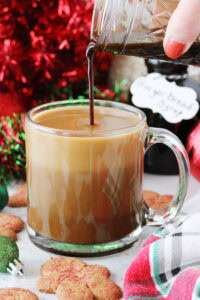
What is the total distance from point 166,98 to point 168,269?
0.54m

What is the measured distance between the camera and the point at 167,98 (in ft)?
3.89

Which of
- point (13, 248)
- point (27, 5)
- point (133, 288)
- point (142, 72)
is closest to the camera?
point (133, 288)

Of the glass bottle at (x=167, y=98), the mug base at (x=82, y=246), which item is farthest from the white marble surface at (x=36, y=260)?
the glass bottle at (x=167, y=98)

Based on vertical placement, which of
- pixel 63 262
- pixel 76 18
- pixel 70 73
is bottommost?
pixel 63 262

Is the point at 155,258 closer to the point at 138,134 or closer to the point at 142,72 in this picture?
the point at 138,134

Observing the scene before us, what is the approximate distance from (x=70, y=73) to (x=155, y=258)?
2.15ft

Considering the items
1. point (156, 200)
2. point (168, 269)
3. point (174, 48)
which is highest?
point (174, 48)

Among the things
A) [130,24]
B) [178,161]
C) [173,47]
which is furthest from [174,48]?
[178,161]

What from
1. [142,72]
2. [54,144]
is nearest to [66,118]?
[54,144]

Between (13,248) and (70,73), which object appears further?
(70,73)

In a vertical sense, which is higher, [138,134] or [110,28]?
[110,28]

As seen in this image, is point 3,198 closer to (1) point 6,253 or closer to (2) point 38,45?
(1) point 6,253

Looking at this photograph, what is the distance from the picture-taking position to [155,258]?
2.44 feet

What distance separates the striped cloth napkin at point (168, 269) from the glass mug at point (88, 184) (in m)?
0.11
